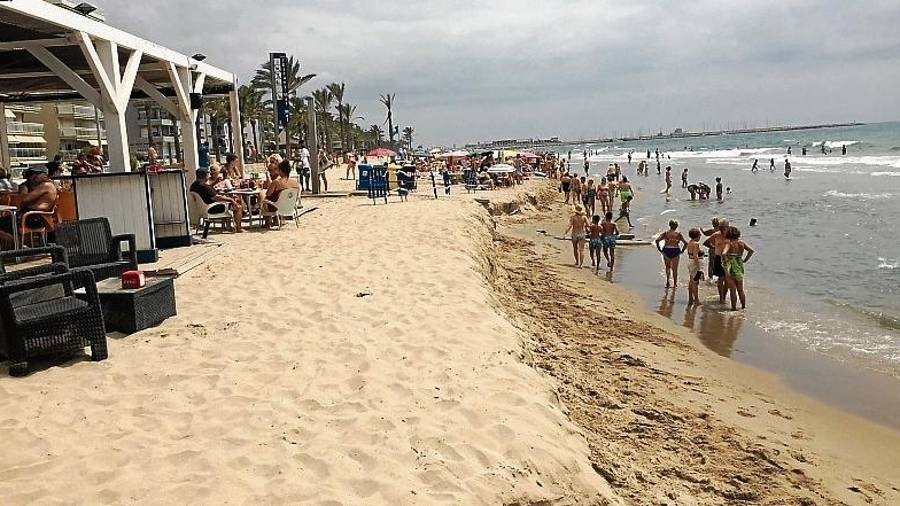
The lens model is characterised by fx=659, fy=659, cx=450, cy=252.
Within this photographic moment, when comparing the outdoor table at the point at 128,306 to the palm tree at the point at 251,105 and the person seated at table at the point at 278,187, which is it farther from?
the palm tree at the point at 251,105

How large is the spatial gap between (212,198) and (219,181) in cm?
116

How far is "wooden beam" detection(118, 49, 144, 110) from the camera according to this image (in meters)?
7.77

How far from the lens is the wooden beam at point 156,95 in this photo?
36.2 ft

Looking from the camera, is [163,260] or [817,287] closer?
[163,260]

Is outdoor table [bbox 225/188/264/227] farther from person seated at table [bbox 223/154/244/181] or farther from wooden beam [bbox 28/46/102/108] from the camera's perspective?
wooden beam [bbox 28/46/102/108]

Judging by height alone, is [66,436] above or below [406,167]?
below

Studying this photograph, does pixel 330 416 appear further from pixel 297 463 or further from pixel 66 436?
pixel 66 436

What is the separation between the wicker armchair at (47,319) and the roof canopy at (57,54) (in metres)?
2.91

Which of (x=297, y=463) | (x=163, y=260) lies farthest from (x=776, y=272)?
(x=297, y=463)

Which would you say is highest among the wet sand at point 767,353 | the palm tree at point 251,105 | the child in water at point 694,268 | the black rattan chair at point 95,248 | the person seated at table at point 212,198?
the palm tree at point 251,105

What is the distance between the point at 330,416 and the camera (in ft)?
12.4

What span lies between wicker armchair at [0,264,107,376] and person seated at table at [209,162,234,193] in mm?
6168

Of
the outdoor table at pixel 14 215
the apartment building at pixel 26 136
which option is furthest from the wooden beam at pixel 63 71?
the apartment building at pixel 26 136

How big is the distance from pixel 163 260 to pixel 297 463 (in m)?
5.02
